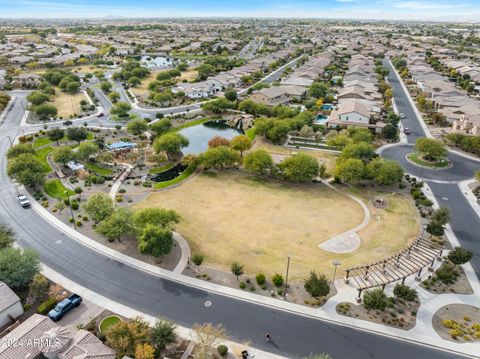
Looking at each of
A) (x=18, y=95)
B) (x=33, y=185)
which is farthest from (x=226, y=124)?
(x=18, y=95)

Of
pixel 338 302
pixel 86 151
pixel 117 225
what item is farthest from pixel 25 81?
pixel 338 302

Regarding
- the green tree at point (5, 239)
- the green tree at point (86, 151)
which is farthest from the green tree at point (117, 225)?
the green tree at point (86, 151)

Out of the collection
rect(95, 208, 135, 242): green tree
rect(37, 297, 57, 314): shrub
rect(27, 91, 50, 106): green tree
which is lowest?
rect(37, 297, 57, 314): shrub

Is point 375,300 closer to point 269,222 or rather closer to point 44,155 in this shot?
point 269,222

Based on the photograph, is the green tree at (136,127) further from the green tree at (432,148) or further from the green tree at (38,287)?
the green tree at (432,148)

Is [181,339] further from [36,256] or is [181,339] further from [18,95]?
[18,95]

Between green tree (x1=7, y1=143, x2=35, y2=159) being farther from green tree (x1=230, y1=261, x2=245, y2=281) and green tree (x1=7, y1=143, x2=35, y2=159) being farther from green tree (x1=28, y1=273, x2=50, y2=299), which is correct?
green tree (x1=230, y1=261, x2=245, y2=281)

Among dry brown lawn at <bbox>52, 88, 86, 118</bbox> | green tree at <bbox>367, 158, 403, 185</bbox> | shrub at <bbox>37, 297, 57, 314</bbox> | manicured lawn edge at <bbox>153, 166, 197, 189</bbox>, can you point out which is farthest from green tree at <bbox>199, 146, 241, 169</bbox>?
dry brown lawn at <bbox>52, 88, 86, 118</bbox>
